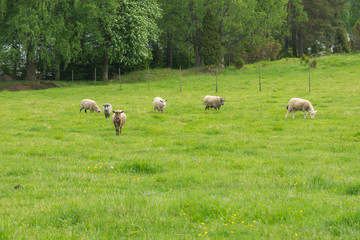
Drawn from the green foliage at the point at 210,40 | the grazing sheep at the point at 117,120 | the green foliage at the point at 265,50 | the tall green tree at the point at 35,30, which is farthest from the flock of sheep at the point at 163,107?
the green foliage at the point at 265,50

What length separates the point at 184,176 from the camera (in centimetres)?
942

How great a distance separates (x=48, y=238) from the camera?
5.41 m

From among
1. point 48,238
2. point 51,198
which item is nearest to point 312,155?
point 51,198

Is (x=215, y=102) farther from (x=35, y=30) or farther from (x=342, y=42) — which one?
(x=342, y=42)

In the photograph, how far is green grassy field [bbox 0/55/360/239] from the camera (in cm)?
577

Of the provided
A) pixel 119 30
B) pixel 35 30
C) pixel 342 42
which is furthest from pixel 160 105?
pixel 342 42

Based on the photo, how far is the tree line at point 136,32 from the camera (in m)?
49.0

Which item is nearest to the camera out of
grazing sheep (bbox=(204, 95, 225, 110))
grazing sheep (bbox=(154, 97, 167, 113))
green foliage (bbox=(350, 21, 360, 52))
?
grazing sheep (bbox=(154, 97, 167, 113))

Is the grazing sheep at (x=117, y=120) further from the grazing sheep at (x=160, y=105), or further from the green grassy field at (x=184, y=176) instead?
the grazing sheep at (x=160, y=105)

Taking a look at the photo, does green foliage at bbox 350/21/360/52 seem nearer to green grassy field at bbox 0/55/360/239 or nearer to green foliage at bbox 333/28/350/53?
green foliage at bbox 333/28/350/53

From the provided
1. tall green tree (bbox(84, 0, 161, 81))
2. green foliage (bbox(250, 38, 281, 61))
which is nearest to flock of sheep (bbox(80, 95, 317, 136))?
tall green tree (bbox(84, 0, 161, 81))

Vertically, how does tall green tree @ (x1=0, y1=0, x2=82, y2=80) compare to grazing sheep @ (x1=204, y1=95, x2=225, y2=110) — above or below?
above

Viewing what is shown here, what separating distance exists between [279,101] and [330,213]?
24.2 m

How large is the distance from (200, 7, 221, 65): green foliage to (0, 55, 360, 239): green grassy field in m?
A: 34.3
